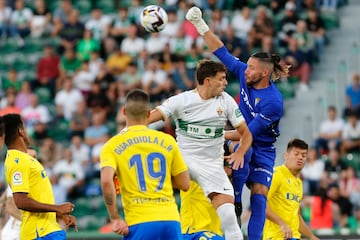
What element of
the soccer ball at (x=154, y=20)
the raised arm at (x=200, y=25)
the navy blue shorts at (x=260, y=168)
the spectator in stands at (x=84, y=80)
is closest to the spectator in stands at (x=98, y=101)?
the spectator in stands at (x=84, y=80)

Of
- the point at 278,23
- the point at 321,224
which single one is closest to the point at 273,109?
the point at 321,224

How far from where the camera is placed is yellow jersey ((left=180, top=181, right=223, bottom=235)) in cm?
1248

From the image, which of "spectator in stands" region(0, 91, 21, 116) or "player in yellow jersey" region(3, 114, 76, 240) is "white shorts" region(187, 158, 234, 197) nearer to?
"player in yellow jersey" region(3, 114, 76, 240)

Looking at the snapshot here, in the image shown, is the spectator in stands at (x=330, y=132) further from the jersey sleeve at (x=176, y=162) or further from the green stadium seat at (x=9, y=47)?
the jersey sleeve at (x=176, y=162)

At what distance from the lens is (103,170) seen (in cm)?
1024

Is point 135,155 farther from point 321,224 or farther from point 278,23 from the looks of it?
point 278,23

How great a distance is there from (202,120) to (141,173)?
2.08m

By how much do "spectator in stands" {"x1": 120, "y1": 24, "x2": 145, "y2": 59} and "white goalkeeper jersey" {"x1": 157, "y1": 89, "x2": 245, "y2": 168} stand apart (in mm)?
12507

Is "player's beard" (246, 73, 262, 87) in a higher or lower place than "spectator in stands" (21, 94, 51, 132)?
higher

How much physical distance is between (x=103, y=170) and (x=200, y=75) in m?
2.43

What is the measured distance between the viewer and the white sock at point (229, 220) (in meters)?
12.2

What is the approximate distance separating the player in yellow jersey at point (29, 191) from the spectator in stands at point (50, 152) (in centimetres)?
1107

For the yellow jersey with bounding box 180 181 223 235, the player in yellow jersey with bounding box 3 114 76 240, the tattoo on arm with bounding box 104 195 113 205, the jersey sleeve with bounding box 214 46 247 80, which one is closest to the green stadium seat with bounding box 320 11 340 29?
the jersey sleeve with bounding box 214 46 247 80

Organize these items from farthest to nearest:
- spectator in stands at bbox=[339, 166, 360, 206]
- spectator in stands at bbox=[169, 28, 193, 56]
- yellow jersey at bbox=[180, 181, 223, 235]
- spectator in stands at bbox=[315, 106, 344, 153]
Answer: spectator in stands at bbox=[169, 28, 193, 56]
spectator in stands at bbox=[315, 106, 344, 153]
spectator in stands at bbox=[339, 166, 360, 206]
yellow jersey at bbox=[180, 181, 223, 235]
